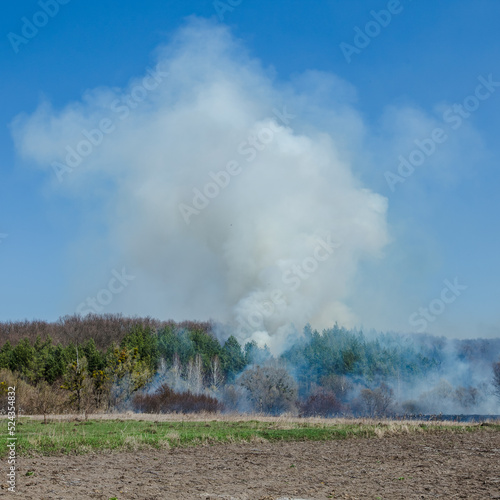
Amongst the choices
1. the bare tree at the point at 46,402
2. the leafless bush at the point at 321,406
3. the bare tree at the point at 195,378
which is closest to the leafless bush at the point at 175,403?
the bare tree at the point at 46,402

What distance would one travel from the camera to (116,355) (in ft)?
224

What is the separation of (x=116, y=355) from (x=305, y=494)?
57.7 meters

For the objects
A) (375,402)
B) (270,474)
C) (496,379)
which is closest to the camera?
(270,474)

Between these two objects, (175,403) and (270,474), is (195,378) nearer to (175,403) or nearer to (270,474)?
(175,403)

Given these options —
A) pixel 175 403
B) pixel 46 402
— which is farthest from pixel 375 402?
pixel 46 402

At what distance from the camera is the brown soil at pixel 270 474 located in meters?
14.0

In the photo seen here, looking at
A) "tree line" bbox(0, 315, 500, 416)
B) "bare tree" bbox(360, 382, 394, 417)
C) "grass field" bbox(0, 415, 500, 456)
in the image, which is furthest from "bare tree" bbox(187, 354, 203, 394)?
"grass field" bbox(0, 415, 500, 456)

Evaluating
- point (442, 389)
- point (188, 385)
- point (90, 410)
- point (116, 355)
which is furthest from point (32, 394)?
point (442, 389)

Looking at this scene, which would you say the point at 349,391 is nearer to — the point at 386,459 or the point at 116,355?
the point at 116,355

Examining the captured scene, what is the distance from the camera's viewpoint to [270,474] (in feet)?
→ 57.7

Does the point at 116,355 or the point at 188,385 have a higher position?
the point at 116,355

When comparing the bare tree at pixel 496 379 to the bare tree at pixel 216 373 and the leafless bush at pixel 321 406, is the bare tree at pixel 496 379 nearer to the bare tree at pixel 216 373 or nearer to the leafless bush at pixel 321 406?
the leafless bush at pixel 321 406

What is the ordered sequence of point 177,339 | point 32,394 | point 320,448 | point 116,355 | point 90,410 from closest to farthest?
1. point 320,448
2. point 32,394
3. point 90,410
4. point 116,355
5. point 177,339

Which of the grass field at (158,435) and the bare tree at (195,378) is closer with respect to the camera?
the grass field at (158,435)
